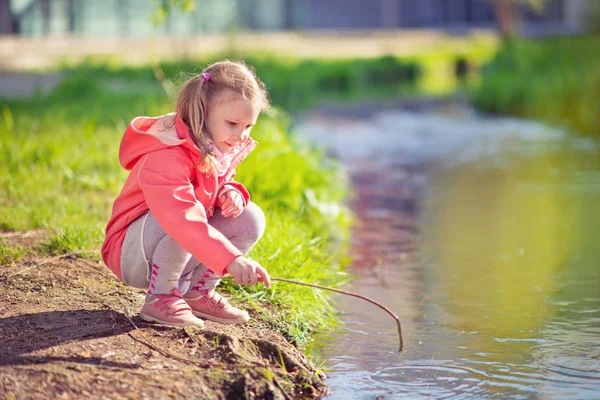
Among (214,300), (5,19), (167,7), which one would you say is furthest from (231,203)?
(5,19)

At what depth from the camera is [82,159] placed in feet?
19.0

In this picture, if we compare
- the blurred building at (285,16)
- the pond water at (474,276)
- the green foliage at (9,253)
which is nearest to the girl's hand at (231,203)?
the pond water at (474,276)

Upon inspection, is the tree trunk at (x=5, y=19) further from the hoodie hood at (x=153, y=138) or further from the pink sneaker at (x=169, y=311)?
the pink sneaker at (x=169, y=311)

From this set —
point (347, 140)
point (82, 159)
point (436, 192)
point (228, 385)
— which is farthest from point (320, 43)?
point (228, 385)

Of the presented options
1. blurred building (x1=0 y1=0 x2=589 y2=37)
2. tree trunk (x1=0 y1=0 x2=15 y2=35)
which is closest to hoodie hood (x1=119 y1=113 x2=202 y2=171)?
blurred building (x1=0 y1=0 x2=589 y2=37)

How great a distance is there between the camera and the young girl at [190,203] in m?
2.78

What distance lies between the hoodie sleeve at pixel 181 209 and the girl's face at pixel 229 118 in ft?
0.45

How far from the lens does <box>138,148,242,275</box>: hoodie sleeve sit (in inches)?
108

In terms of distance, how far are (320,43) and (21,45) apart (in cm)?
732

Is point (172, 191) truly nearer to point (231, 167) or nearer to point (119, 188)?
point (231, 167)

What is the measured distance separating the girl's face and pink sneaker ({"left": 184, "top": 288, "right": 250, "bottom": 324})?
0.56 meters

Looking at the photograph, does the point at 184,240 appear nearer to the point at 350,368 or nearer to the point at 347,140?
the point at 350,368

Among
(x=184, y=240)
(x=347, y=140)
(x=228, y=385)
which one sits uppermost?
(x=184, y=240)

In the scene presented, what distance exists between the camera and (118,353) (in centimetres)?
279
